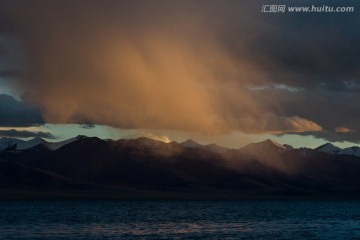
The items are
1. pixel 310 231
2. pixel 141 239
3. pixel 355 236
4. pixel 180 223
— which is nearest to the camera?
pixel 141 239

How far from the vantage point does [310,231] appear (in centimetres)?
9988

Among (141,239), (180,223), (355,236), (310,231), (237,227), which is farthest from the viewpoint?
(180,223)

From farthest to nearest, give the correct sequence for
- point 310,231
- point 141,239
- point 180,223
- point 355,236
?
point 180,223 → point 310,231 → point 355,236 → point 141,239

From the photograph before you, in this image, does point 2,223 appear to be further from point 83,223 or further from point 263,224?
point 263,224

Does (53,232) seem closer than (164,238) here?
No

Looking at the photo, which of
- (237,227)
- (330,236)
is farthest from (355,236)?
(237,227)

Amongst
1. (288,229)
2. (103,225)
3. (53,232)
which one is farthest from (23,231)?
(288,229)

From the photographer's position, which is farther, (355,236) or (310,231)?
(310,231)

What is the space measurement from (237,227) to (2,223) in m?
37.2

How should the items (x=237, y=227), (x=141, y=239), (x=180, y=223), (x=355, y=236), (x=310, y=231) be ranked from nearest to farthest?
(x=141, y=239) < (x=355, y=236) < (x=310, y=231) < (x=237, y=227) < (x=180, y=223)

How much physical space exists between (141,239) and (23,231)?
19924mm

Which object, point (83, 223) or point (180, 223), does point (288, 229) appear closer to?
point (180, 223)

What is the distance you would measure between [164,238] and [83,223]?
30.4 meters

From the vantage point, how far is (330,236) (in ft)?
300
